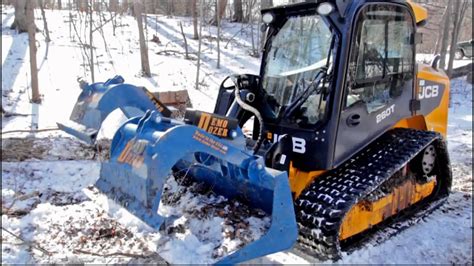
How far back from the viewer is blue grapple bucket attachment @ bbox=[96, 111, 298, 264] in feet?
9.46

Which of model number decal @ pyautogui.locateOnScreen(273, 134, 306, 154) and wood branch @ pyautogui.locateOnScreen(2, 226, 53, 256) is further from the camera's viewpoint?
model number decal @ pyautogui.locateOnScreen(273, 134, 306, 154)

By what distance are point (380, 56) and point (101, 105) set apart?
107 inches

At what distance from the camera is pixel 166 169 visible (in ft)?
9.42

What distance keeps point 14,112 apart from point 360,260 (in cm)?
786

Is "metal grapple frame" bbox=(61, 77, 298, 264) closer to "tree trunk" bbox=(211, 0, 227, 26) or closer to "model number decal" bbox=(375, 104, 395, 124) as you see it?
"model number decal" bbox=(375, 104, 395, 124)

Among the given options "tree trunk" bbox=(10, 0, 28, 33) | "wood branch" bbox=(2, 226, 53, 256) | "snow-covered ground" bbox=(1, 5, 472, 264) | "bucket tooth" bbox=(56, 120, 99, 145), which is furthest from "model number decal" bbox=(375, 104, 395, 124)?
"tree trunk" bbox=(10, 0, 28, 33)

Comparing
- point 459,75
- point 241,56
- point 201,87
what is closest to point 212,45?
point 241,56

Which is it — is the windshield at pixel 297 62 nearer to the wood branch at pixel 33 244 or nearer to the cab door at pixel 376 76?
the cab door at pixel 376 76

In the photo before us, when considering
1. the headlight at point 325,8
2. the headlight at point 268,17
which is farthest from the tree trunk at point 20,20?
the headlight at point 325,8

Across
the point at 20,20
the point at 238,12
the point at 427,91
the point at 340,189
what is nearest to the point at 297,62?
the point at 340,189

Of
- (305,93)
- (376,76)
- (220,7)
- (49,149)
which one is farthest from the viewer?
(220,7)

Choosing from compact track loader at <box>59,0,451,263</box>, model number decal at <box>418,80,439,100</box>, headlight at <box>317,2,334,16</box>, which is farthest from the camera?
model number decal at <box>418,80,439,100</box>

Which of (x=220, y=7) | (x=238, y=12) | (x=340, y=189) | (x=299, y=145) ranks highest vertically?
(x=238, y=12)

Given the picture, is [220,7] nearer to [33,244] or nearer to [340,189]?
[340,189]
